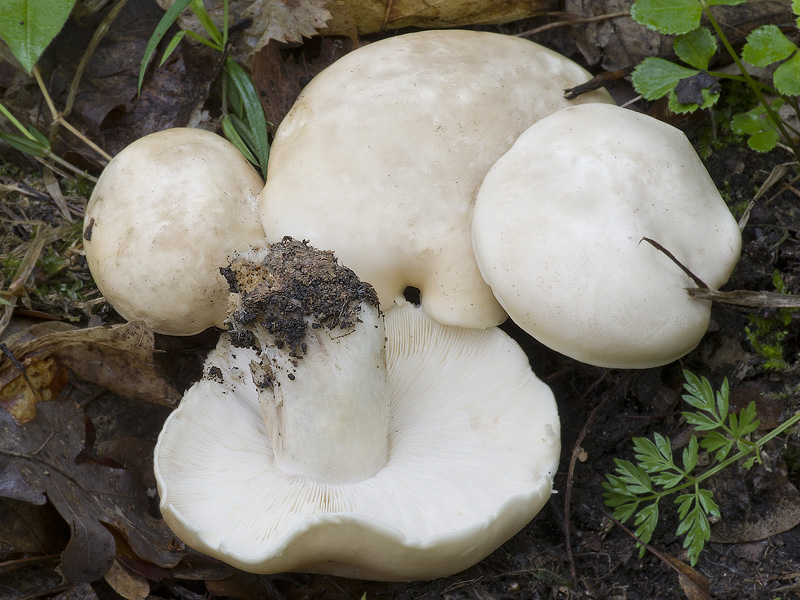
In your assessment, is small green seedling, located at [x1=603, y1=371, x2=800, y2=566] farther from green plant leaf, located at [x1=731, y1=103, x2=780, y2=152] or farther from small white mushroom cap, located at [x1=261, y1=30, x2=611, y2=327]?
green plant leaf, located at [x1=731, y1=103, x2=780, y2=152]

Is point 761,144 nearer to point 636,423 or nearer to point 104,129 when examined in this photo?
point 636,423

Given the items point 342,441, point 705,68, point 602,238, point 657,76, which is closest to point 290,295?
point 342,441

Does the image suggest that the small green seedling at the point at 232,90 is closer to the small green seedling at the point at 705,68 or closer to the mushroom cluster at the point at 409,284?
the mushroom cluster at the point at 409,284

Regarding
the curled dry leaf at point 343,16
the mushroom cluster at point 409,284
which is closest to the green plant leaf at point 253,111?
the curled dry leaf at point 343,16

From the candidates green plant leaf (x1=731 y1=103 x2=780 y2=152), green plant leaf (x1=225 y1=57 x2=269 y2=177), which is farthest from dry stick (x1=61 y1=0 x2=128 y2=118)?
green plant leaf (x1=731 y1=103 x2=780 y2=152)

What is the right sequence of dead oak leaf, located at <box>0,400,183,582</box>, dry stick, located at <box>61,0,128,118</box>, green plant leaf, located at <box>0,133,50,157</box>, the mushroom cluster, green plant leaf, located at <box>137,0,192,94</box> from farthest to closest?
dry stick, located at <box>61,0,128,118</box>, green plant leaf, located at <box>0,133,50,157</box>, green plant leaf, located at <box>137,0,192,94</box>, dead oak leaf, located at <box>0,400,183,582</box>, the mushroom cluster

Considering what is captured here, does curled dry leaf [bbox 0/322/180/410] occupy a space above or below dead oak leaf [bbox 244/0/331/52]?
below

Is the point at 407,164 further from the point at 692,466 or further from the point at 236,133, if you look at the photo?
the point at 692,466
